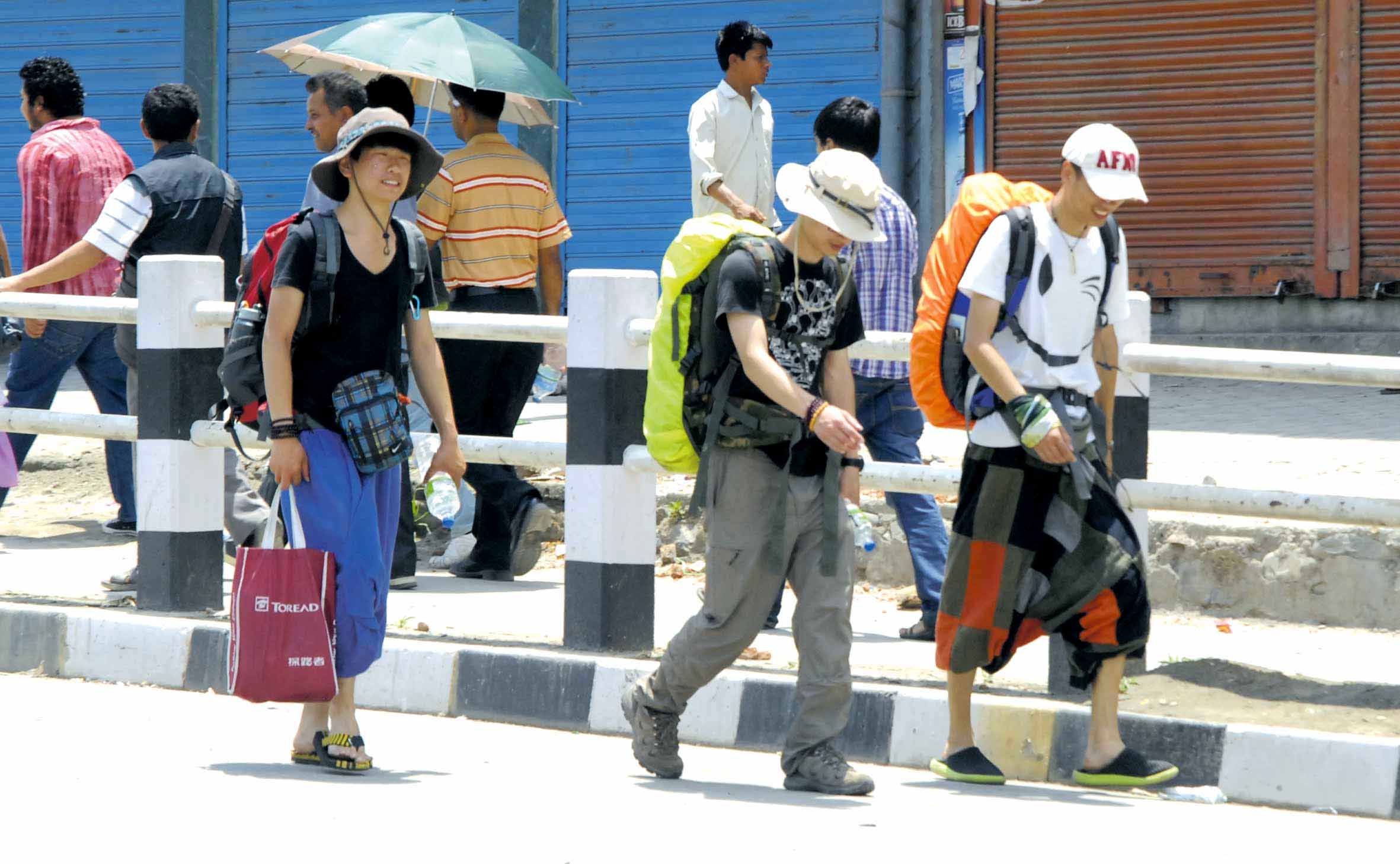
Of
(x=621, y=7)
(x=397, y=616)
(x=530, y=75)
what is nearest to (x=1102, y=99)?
(x=621, y=7)

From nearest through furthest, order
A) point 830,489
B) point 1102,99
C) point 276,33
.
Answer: point 830,489, point 1102,99, point 276,33

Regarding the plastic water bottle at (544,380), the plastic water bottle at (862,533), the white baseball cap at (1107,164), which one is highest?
the white baseball cap at (1107,164)

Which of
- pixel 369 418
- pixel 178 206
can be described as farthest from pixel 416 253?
pixel 178 206

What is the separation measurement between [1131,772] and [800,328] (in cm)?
144

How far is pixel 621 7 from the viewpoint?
12.9m

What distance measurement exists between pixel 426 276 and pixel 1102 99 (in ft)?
24.8

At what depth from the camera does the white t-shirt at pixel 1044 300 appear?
5113mm

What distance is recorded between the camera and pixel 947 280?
207 inches

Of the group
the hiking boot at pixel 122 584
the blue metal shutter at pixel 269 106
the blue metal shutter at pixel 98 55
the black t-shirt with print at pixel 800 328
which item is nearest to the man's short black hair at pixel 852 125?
the black t-shirt with print at pixel 800 328

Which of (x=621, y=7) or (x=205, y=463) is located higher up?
(x=621, y=7)

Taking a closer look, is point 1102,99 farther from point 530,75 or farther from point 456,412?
point 456,412

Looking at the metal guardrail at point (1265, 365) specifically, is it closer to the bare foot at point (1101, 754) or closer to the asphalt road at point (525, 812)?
the bare foot at point (1101, 754)

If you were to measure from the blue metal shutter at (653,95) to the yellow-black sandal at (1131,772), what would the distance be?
7649 millimetres

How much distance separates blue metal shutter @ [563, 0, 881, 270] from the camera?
12414mm
